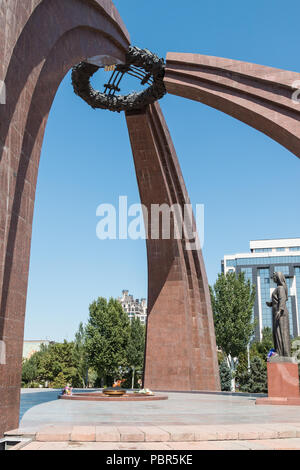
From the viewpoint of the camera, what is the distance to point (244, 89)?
37.0 ft

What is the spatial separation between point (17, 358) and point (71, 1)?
7347 millimetres

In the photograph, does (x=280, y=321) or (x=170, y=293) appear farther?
(x=170, y=293)

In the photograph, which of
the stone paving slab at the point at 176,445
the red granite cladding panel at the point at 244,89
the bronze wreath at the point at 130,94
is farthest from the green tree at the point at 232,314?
the stone paving slab at the point at 176,445

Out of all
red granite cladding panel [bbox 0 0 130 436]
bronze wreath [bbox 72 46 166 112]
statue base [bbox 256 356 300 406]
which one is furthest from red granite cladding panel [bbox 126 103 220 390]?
red granite cladding panel [bbox 0 0 130 436]

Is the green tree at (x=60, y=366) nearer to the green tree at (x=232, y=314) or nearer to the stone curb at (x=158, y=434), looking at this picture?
the green tree at (x=232, y=314)

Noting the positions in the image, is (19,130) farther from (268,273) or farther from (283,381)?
(268,273)

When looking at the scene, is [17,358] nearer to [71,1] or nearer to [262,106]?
[71,1]

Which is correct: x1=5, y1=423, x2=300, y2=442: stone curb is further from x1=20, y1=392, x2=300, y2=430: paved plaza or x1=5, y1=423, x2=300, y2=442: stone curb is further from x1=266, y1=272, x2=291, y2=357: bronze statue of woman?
x1=266, y1=272, x2=291, y2=357: bronze statue of woman

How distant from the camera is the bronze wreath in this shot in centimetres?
1386

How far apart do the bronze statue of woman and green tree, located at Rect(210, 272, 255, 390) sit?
17.4m

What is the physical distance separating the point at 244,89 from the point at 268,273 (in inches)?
2636

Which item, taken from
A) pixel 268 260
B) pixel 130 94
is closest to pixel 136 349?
pixel 130 94

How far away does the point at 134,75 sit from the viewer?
50.2ft
